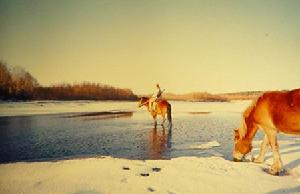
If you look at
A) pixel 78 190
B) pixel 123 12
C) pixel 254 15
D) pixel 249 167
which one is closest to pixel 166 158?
pixel 249 167

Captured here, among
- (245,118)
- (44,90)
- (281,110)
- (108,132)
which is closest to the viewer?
(281,110)

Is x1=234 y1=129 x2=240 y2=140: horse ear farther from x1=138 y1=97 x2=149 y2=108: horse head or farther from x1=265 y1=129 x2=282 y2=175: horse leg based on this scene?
x1=138 y1=97 x2=149 y2=108: horse head

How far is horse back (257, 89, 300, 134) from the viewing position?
9.47 feet

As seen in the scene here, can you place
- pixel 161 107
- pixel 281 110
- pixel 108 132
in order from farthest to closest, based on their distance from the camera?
pixel 161 107 < pixel 108 132 < pixel 281 110

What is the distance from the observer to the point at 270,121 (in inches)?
118

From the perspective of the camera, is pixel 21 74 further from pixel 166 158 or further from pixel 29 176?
pixel 166 158

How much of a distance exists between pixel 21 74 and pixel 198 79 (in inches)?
62.6

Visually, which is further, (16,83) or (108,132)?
(108,132)

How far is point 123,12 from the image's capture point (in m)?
3.39

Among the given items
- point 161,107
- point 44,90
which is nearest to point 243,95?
point 161,107

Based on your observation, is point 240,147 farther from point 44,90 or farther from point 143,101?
point 44,90

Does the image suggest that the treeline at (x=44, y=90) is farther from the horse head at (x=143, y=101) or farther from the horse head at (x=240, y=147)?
the horse head at (x=240, y=147)

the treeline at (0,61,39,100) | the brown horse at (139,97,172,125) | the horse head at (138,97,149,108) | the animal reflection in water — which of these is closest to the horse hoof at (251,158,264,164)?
the animal reflection in water

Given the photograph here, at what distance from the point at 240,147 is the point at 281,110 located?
1.56ft
